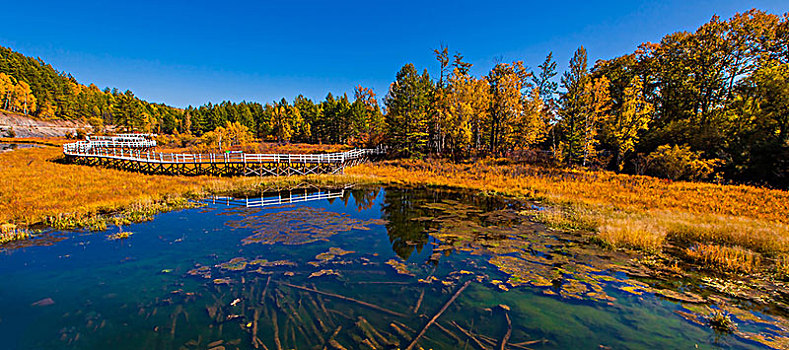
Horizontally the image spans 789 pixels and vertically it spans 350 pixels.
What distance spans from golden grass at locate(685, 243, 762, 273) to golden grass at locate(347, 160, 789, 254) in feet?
3.47

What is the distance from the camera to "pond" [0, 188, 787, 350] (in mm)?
5730

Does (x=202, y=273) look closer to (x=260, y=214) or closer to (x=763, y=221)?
(x=260, y=214)

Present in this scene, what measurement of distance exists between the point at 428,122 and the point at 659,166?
2395 centimetres

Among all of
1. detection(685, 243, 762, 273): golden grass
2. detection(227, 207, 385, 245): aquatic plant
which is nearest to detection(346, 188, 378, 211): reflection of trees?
detection(227, 207, 385, 245): aquatic plant

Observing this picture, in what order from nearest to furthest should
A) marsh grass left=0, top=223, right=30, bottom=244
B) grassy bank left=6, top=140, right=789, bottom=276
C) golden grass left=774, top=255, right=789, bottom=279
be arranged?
golden grass left=774, top=255, right=789, bottom=279 → marsh grass left=0, top=223, right=30, bottom=244 → grassy bank left=6, top=140, right=789, bottom=276

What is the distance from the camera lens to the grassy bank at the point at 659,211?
33.1 feet

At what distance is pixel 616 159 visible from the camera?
29.9m

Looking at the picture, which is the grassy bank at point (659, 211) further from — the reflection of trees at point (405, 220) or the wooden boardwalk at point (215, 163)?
the wooden boardwalk at point (215, 163)

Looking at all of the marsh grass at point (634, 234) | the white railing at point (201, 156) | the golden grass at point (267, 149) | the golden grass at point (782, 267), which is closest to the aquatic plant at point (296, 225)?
the marsh grass at point (634, 234)

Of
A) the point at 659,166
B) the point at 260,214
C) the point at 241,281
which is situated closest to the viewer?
the point at 241,281

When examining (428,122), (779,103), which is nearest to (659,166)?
(779,103)

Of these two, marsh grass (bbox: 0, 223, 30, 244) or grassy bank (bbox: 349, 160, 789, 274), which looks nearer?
grassy bank (bbox: 349, 160, 789, 274)

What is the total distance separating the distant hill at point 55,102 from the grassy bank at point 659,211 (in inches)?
3346

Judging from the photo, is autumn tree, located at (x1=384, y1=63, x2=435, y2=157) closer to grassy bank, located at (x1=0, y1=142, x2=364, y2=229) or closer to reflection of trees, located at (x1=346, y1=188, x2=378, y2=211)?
reflection of trees, located at (x1=346, y1=188, x2=378, y2=211)
